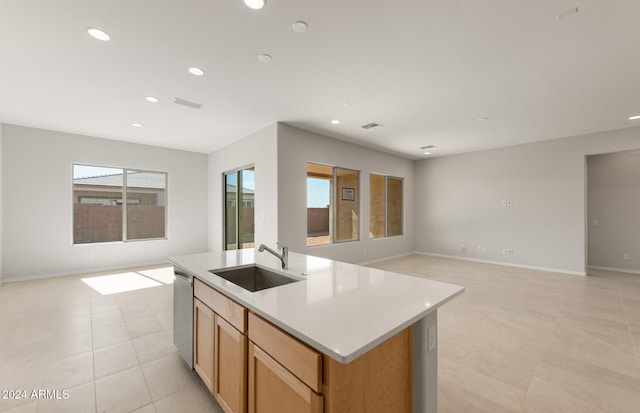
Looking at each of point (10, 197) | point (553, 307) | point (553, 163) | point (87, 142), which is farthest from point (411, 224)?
point (10, 197)

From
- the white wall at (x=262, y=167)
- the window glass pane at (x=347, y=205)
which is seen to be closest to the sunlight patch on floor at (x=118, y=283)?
the white wall at (x=262, y=167)

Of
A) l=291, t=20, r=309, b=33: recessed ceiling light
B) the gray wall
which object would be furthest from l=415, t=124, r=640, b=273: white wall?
l=291, t=20, r=309, b=33: recessed ceiling light

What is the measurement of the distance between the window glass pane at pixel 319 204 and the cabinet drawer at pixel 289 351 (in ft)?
13.1

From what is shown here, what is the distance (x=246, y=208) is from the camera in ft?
18.9

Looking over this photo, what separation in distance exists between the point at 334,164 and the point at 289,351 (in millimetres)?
4852

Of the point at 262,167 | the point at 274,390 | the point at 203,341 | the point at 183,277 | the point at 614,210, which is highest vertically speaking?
the point at 262,167

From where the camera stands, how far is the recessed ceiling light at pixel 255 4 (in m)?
1.92

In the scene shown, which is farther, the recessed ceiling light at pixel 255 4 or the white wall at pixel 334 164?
the white wall at pixel 334 164

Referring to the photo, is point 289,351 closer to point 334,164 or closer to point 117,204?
point 334,164

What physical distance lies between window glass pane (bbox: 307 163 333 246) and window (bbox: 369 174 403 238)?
139 centimetres

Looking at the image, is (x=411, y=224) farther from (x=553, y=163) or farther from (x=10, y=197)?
(x=10, y=197)

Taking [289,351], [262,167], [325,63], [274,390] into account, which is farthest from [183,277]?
[262,167]

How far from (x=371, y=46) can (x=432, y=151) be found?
5069 mm

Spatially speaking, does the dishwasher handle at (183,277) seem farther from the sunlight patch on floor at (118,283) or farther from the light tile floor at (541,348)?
the sunlight patch on floor at (118,283)
